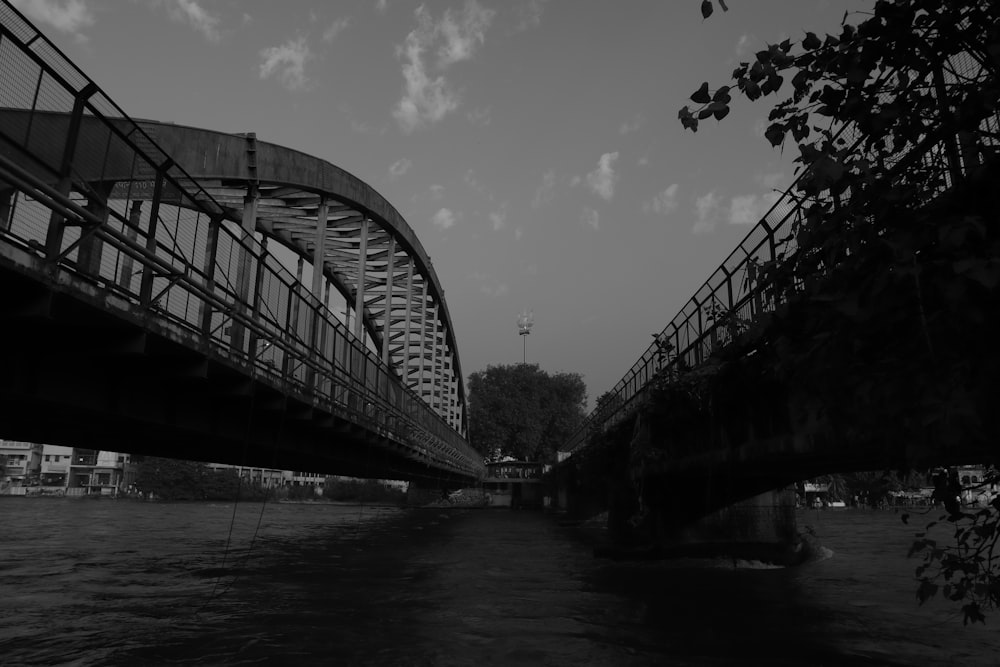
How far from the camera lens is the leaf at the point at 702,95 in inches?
162

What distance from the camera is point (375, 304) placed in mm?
69188

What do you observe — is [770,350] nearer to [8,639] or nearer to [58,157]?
[58,157]

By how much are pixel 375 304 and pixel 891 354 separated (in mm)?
66862

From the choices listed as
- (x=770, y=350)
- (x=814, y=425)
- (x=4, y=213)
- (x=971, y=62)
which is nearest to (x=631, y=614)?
(x=770, y=350)

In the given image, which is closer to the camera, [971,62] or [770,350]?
[971,62]

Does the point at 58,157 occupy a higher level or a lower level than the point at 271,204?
lower

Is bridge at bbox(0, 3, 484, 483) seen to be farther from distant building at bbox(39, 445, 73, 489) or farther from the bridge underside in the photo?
distant building at bbox(39, 445, 73, 489)

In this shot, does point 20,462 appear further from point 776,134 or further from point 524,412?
point 776,134

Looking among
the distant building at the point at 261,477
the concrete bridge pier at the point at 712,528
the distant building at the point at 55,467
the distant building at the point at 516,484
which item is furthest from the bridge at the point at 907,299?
the distant building at the point at 55,467

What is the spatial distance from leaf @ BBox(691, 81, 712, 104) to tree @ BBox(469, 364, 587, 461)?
9841 centimetres

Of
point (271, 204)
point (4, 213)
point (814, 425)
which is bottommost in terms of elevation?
point (814, 425)

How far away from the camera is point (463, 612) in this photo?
43.3 ft

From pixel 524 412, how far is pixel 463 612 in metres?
90.9

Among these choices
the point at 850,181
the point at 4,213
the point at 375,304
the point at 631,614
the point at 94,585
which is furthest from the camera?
the point at 375,304
